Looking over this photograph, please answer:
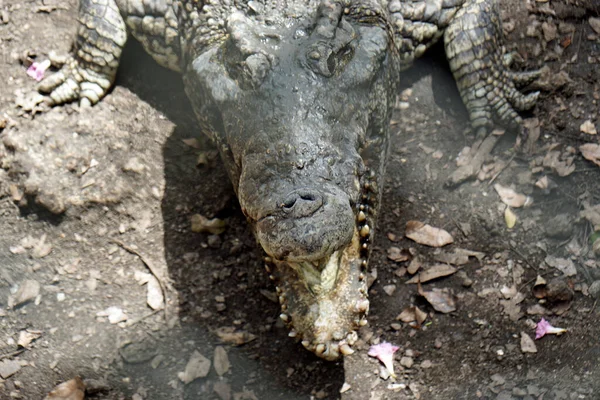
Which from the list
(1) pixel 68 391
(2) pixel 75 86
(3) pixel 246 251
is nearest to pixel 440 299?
(3) pixel 246 251

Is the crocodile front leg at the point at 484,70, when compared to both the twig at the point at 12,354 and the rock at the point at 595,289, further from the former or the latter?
the twig at the point at 12,354

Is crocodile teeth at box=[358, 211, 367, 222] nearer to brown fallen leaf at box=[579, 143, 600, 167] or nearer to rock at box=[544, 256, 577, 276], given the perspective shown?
rock at box=[544, 256, 577, 276]

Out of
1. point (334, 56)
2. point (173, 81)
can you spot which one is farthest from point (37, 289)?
point (334, 56)

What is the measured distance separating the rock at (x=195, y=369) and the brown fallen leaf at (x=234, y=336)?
0.11 meters

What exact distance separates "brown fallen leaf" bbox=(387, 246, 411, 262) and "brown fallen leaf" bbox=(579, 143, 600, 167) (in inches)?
34.8

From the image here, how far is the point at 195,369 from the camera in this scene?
2627mm

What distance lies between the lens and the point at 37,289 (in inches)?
111

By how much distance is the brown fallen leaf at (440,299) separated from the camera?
275 cm

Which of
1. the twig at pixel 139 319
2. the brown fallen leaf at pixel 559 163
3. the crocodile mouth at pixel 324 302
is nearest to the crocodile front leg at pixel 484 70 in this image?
the brown fallen leaf at pixel 559 163

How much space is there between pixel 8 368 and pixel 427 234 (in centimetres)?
169

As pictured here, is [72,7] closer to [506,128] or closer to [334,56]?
[334,56]

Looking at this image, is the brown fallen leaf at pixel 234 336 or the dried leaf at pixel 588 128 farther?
the dried leaf at pixel 588 128

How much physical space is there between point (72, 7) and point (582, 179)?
2.58 metres

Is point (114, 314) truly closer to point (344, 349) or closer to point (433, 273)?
point (344, 349)
